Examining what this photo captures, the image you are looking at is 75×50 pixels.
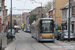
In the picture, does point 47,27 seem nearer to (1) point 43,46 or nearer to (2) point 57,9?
(1) point 43,46

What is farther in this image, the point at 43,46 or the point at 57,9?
the point at 57,9

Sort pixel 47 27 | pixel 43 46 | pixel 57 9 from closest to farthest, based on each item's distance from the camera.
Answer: pixel 43 46, pixel 47 27, pixel 57 9

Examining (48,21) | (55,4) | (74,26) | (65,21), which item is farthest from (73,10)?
(48,21)

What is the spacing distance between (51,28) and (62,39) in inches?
172

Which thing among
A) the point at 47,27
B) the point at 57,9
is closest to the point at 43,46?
the point at 47,27

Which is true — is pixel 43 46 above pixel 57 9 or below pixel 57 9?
below

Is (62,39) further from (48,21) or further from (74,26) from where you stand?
(74,26)

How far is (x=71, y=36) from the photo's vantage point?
25000mm

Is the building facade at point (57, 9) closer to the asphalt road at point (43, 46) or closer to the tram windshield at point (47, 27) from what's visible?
the tram windshield at point (47, 27)

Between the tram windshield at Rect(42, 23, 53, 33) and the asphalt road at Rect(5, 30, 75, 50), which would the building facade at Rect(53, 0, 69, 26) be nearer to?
the tram windshield at Rect(42, 23, 53, 33)

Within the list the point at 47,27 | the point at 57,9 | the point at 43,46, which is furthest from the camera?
the point at 57,9

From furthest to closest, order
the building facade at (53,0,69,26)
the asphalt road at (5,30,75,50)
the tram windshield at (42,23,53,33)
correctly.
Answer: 1. the building facade at (53,0,69,26)
2. the tram windshield at (42,23,53,33)
3. the asphalt road at (5,30,75,50)

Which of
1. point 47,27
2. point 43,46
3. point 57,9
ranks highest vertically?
point 57,9

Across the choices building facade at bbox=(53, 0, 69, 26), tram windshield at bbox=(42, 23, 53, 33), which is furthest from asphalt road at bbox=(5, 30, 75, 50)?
building facade at bbox=(53, 0, 69, 26)
